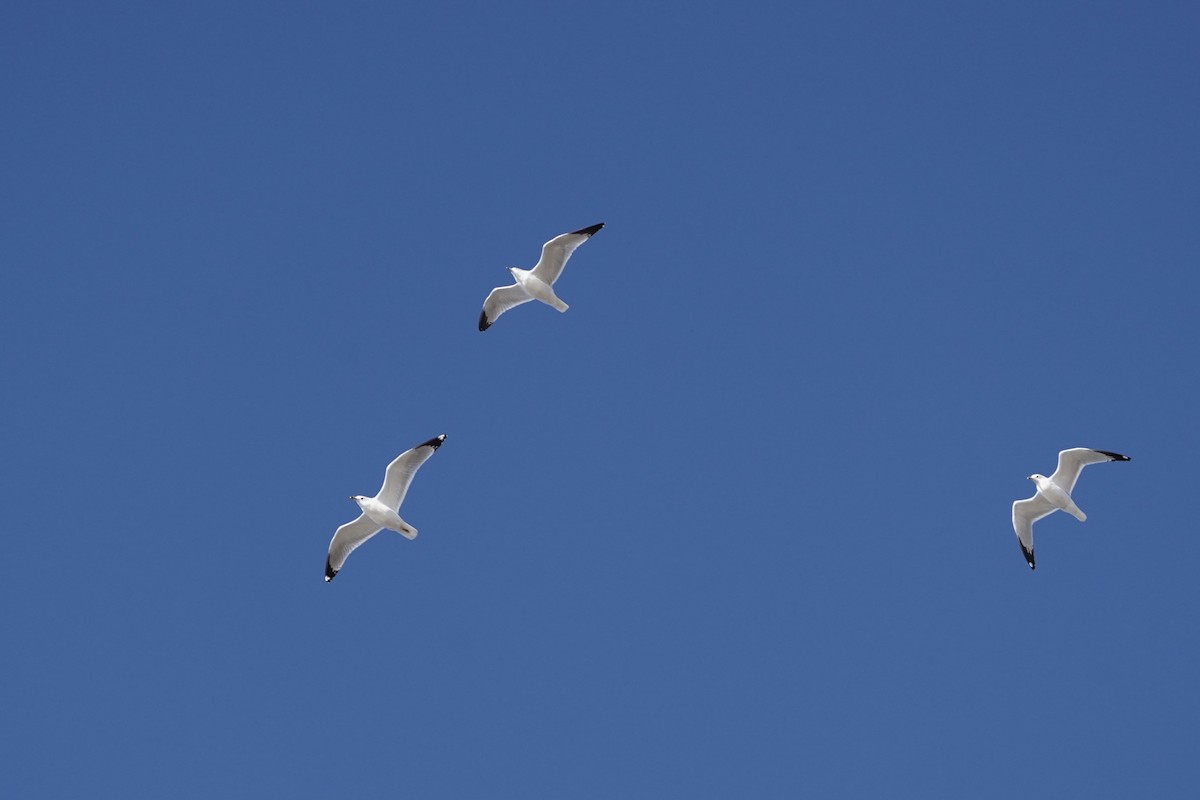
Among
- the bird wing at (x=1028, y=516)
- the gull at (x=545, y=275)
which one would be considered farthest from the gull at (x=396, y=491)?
the bird wing at (x=1028, y=516)

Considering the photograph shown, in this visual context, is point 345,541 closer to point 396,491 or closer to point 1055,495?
point 396,491

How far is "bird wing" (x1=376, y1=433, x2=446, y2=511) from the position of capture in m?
27.5

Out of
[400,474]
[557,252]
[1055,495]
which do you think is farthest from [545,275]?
[1055,495]

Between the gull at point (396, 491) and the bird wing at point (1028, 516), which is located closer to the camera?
the gull at point (396, 491)

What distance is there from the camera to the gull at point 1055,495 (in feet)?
94.7

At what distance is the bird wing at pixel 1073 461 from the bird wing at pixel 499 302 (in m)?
11.2

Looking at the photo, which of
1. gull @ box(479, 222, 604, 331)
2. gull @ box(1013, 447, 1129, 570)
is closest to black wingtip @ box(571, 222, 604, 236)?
gull @ box(479, 222, 604, 331)

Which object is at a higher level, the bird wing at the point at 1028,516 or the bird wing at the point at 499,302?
the bird wing at the point at 499,302

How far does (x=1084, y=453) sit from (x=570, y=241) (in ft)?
35.9

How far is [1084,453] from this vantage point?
28.8 m

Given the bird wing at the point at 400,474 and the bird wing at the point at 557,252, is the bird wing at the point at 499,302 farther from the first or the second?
the bird wing at the point at 400,474

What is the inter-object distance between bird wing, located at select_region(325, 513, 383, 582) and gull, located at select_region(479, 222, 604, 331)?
533 centimetres

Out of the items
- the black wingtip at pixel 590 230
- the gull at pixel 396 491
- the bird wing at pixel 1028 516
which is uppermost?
the black wingtip at pixel 590 230

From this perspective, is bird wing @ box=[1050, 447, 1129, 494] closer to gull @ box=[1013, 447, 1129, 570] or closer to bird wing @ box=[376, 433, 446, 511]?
gull @ box=[1013, 447, 1129, 570]
